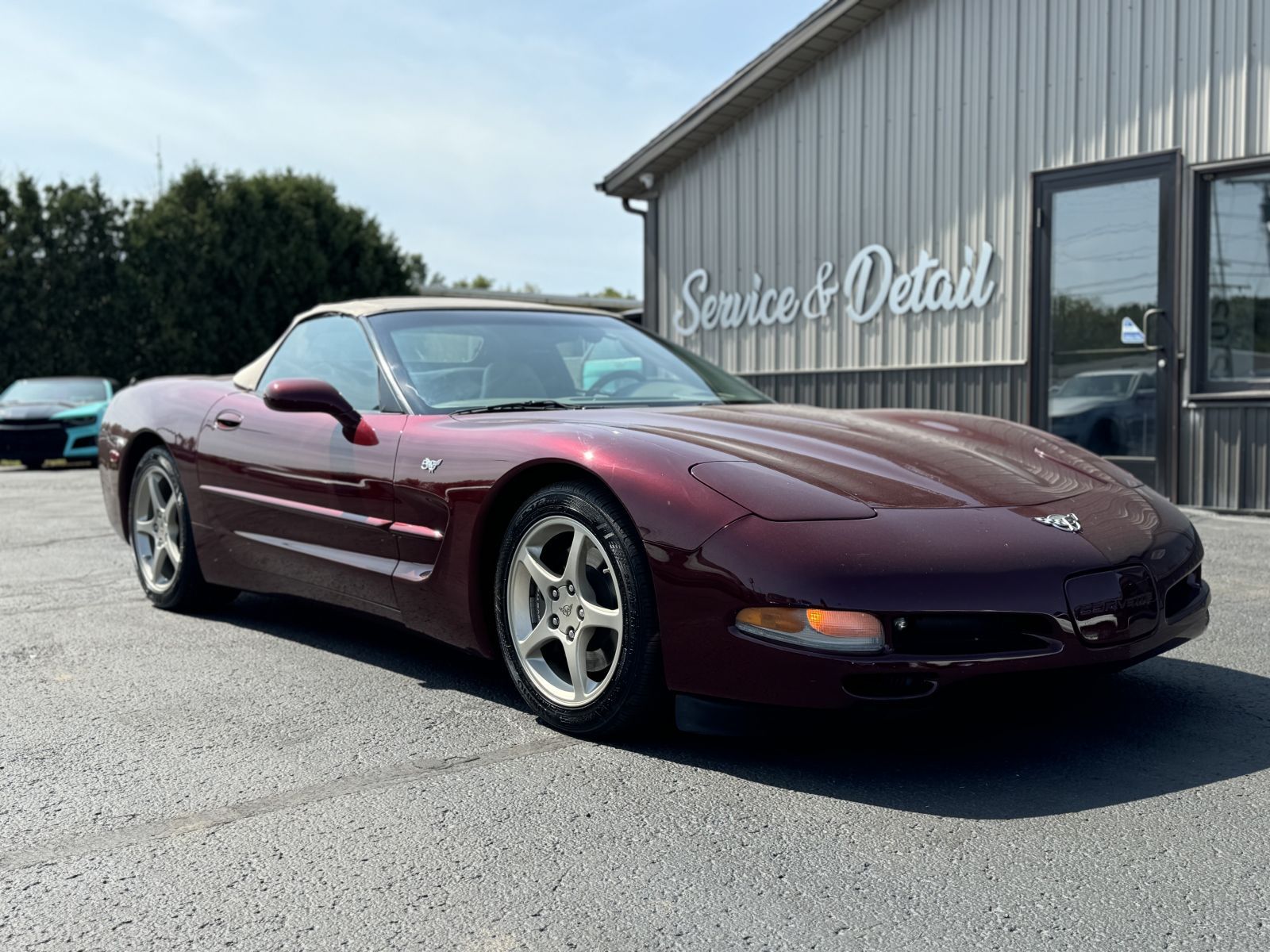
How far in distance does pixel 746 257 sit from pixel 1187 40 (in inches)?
185

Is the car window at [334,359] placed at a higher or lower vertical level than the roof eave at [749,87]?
lower

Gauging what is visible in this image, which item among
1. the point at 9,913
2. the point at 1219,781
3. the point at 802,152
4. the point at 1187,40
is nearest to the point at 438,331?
the point at 9,913

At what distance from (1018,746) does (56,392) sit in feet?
56.6

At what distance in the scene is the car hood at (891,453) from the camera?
9.96ft

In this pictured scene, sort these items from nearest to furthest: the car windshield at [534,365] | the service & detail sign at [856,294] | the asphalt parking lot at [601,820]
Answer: the asphalt parking lot at [601,820] < the car windshield at [534,365] < the service & detail sign at [856,294]

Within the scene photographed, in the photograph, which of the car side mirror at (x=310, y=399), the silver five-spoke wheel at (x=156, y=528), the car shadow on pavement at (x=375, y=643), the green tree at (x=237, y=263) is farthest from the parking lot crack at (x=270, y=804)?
the green tree at (x=237, y=263)

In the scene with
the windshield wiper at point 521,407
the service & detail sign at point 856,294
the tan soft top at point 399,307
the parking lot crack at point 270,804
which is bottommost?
the parking lot crack at point 270,804

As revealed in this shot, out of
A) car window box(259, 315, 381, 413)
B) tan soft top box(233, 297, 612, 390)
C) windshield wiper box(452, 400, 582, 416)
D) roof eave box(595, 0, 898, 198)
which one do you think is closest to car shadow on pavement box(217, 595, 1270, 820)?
windshield wiper box(452, 400, 582, 416)

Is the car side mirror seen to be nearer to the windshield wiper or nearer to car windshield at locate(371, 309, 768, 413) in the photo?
car windshield at locate(371, 309, 768, 413)

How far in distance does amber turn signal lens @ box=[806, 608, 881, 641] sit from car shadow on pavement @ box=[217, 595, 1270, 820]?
171 millimetres

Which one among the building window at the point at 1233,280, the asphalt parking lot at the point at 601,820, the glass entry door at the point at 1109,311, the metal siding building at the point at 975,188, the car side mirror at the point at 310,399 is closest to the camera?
the asphalt parking lot at the point at 601,820

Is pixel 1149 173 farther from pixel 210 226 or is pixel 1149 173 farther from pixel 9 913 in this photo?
pixel 210 226

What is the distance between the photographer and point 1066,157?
9578mm

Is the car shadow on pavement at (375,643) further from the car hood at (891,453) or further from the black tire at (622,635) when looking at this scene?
the car hood at (891,453)
